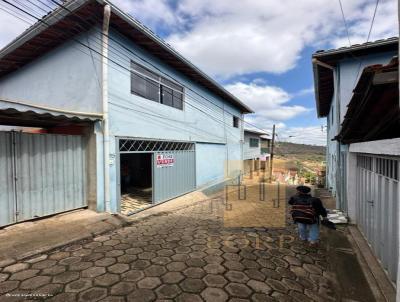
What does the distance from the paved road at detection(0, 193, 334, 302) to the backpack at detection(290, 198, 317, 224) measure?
0.62m

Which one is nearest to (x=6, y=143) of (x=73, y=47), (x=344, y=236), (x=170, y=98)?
(x=73, y=47)

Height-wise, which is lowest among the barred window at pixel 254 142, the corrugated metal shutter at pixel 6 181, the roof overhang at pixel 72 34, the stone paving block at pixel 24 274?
the stone paving block at pixel 24 274

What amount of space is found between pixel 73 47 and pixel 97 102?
7.11 feet

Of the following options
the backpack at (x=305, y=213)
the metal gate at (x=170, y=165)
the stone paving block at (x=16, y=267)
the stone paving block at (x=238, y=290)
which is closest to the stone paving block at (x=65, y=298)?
the stone paving block at (x=16, y=267)

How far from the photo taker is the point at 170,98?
10242 mm

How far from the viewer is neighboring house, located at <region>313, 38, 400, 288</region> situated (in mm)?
2869

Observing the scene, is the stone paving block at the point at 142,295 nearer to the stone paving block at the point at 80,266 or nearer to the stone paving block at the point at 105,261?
the stone paving block at the point at 105,261

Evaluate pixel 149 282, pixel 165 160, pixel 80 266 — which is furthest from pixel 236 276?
pixel 165 160

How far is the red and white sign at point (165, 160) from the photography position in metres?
9.02

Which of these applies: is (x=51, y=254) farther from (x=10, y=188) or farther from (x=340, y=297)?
(x=340, y=297)

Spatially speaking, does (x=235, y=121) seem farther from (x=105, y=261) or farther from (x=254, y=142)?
(x=105, y=261)

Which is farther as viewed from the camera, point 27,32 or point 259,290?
point 27,32

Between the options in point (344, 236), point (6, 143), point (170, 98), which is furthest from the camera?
point (170, 98)

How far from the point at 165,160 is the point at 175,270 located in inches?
225
